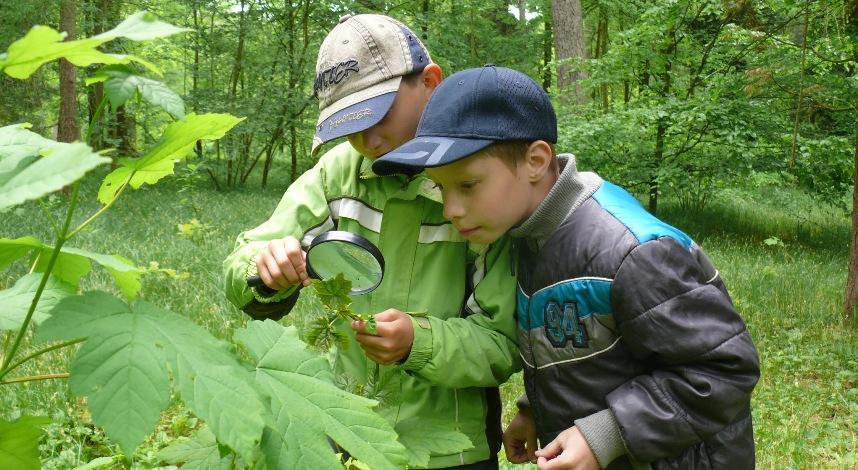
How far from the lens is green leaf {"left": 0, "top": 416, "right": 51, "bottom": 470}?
0.89m

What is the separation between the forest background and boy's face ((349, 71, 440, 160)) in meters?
0.59

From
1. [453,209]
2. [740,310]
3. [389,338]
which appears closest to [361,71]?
[453,209]

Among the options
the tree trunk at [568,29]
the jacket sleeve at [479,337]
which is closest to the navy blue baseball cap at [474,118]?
the jacket sleeve at [479,337]

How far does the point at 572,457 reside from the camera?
66.7 inches

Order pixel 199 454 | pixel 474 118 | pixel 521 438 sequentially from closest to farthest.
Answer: pixel 199 454
pixel 474 118
pixel 521 438

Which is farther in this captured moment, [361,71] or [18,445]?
[361,71]

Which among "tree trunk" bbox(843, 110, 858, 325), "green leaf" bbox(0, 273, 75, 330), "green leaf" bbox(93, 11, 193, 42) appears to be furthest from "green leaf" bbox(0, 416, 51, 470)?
"tree trunk" bbox(843, 110, 858, 325)

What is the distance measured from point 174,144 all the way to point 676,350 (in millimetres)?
1199

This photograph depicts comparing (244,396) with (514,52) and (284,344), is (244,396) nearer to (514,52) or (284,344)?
(284,344)

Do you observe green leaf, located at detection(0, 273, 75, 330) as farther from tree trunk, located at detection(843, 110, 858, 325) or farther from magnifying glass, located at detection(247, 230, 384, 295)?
tree trunk, located at detection(843, 110, 858, 325)

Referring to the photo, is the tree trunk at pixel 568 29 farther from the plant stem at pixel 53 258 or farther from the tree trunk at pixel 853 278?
the plant stem at pixel 53 258

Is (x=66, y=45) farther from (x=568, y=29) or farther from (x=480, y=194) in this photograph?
(x=568, y=29)

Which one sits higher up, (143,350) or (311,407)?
(143,350)

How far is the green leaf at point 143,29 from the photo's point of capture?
0.76 meters
